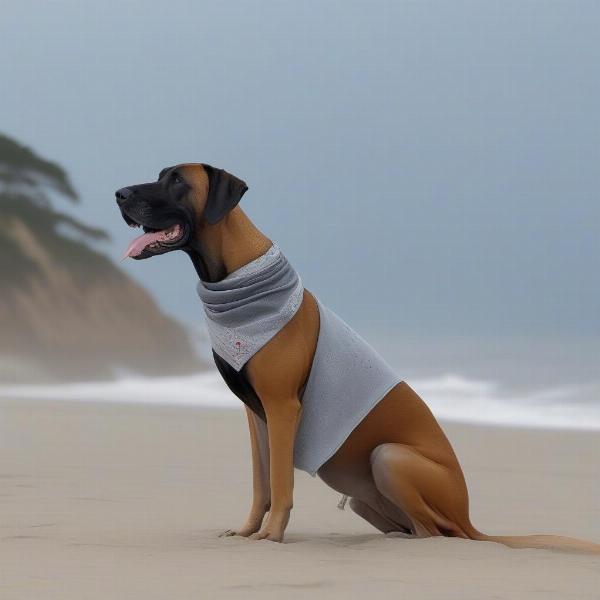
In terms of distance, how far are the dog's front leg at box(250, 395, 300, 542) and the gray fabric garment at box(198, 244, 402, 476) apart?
18 centimetres

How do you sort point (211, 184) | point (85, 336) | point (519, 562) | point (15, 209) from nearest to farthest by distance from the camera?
1. point (519, 562)
2. point (211, 184)
3. point (85, 336)
4. point (15, 209)

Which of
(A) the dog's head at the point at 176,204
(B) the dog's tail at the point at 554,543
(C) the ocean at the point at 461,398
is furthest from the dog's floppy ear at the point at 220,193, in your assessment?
(C) the ocean at the point at 461,398

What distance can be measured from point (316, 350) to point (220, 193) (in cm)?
83

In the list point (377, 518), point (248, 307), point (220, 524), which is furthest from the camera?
point (220, 524)

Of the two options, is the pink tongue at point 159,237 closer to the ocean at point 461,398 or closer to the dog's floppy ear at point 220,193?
the dog's floppy ear at point 220,193

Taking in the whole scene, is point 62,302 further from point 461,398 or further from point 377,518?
point 377,518

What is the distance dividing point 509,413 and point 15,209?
68.6 ft

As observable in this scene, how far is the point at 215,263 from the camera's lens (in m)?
5.66

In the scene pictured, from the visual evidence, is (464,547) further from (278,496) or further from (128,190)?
(128,190)

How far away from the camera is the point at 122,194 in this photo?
551cm

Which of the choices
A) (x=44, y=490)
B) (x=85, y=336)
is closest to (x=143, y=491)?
(x=44, y=490)

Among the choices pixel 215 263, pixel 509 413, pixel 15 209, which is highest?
pixel 15 209

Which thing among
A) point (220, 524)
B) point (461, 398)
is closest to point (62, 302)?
point (461, 398)

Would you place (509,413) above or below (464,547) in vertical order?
above
